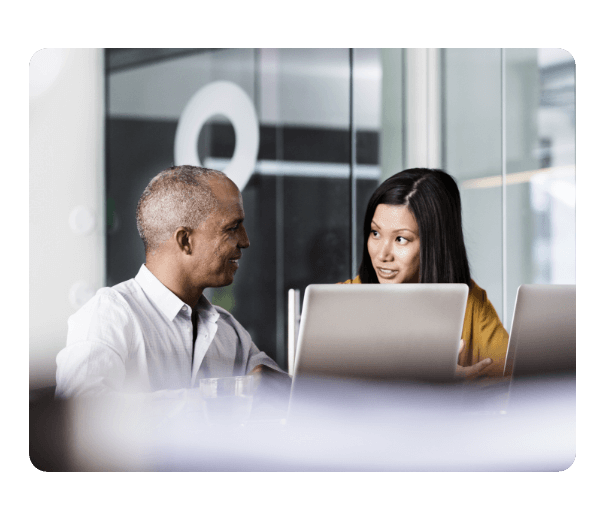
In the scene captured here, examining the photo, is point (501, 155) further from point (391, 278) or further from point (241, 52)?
point (241, 52)

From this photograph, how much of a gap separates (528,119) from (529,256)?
0.53 metres

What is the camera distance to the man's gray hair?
5.16 feet

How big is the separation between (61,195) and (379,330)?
1.14 m

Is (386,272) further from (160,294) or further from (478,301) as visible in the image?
(160,294)

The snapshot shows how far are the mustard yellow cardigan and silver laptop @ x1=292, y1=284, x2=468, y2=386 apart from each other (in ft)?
2.18

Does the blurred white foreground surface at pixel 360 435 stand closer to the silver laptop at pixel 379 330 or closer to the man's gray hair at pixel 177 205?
the silver laptop at pixel 379 330

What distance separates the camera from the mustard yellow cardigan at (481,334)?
1.84 m

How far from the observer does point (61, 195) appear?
6.06 ft

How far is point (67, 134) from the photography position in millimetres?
1807

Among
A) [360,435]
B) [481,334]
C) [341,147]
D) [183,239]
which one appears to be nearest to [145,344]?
[183,239]

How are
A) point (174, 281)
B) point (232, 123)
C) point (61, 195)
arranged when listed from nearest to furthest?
point (174, 281) < point (61, 195) < point (232, 123)

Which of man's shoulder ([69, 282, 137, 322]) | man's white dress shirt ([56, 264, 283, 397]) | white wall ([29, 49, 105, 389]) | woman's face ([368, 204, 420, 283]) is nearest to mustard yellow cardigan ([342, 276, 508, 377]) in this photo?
woman's face ([368, 204, 420, 283])

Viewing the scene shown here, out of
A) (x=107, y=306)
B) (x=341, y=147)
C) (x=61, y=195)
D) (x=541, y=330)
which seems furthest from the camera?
(x=341, y=147)

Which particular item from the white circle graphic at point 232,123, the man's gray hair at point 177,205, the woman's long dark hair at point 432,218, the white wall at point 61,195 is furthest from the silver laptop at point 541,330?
the white circle graphic at point 232,123
